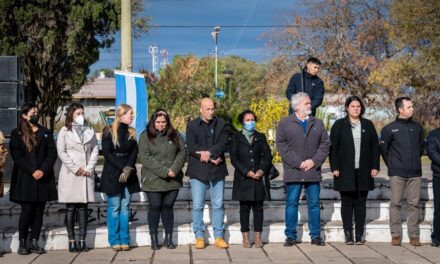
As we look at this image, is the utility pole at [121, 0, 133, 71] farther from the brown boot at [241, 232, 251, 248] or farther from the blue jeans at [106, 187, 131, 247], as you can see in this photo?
the brown boot at [241, 232, 251, 248]

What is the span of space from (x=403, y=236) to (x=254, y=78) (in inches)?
2852

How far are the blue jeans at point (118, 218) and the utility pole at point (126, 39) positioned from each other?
3729 millimetres

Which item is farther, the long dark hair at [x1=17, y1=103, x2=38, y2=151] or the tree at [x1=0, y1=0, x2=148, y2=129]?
the tree at [x1=0, y1=0, x2=148, y2=129]

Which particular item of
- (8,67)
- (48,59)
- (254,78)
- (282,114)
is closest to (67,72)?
(48,59)

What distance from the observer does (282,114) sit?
18234 millimetres

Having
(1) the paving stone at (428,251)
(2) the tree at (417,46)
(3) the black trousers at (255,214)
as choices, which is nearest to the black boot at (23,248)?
(3) the black trousers at (255,214)

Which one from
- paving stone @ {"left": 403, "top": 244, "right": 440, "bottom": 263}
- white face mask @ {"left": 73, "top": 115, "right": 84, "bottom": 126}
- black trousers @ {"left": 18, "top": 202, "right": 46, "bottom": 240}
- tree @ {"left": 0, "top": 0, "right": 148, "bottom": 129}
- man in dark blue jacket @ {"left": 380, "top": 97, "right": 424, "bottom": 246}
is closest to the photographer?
paving stone @ {"left": 403, "top": 244, "right": 440, "bottom": 263}

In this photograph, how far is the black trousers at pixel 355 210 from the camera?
954cm

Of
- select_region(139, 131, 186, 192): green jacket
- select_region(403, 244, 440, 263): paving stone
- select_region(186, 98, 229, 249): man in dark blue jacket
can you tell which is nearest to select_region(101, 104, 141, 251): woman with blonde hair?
select_region(139, 131, 186, 192): green jacket

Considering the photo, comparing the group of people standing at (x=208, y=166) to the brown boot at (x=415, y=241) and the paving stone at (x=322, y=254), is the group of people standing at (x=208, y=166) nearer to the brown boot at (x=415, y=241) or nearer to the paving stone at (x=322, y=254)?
the brown boot at (x=415, y=241)

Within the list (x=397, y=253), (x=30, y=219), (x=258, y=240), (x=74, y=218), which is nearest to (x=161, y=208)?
(x=74, y=218)

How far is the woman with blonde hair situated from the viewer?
9.06 m

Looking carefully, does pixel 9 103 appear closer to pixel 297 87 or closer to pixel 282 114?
pixel 297 87

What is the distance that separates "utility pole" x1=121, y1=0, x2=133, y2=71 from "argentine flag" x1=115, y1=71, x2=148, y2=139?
34 centimetres
